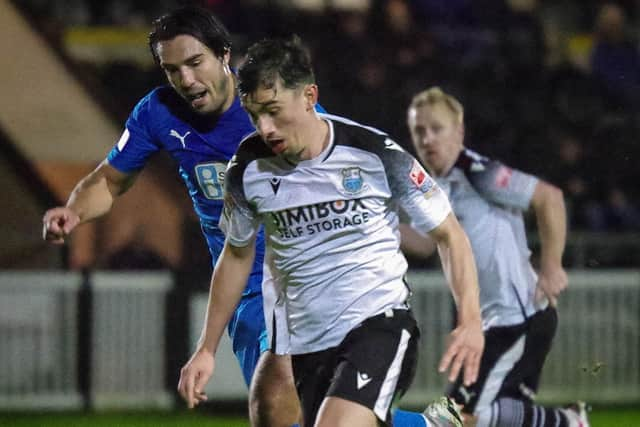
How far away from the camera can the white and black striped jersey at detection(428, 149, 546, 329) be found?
6219mm

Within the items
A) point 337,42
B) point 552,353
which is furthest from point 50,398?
point 337,42

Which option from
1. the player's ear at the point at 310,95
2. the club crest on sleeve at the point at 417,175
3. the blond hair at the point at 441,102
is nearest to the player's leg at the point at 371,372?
the club crest on sleeve at the point at 417,175

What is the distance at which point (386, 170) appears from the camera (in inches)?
181

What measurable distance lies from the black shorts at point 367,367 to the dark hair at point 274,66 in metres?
0.89

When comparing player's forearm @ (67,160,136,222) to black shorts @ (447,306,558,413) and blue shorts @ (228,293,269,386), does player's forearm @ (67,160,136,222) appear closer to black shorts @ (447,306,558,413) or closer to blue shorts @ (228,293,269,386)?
blue shorts @ (228,293,269,386)

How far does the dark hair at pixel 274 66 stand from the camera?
4473mm

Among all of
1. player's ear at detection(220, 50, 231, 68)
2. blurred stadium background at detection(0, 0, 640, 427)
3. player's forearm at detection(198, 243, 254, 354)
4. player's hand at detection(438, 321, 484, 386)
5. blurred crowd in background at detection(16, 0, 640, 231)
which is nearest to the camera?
player's hand at detection(438, 321, 484, 386)

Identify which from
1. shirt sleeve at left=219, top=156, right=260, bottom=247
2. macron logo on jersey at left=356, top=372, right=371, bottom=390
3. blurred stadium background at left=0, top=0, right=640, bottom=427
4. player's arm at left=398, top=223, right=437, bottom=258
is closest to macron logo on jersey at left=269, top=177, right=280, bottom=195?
shirt sleeve at left=219, top=156, right=260, bottom=247

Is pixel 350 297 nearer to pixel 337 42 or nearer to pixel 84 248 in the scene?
pixel 84 248

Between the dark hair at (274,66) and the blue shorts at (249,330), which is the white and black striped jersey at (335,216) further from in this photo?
the blue shorts at (249,330)

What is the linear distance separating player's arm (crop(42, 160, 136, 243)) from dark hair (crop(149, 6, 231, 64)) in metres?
0.65

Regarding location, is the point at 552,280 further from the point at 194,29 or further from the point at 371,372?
the point at 194,29

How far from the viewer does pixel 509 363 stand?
244 inches

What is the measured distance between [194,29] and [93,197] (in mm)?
896
